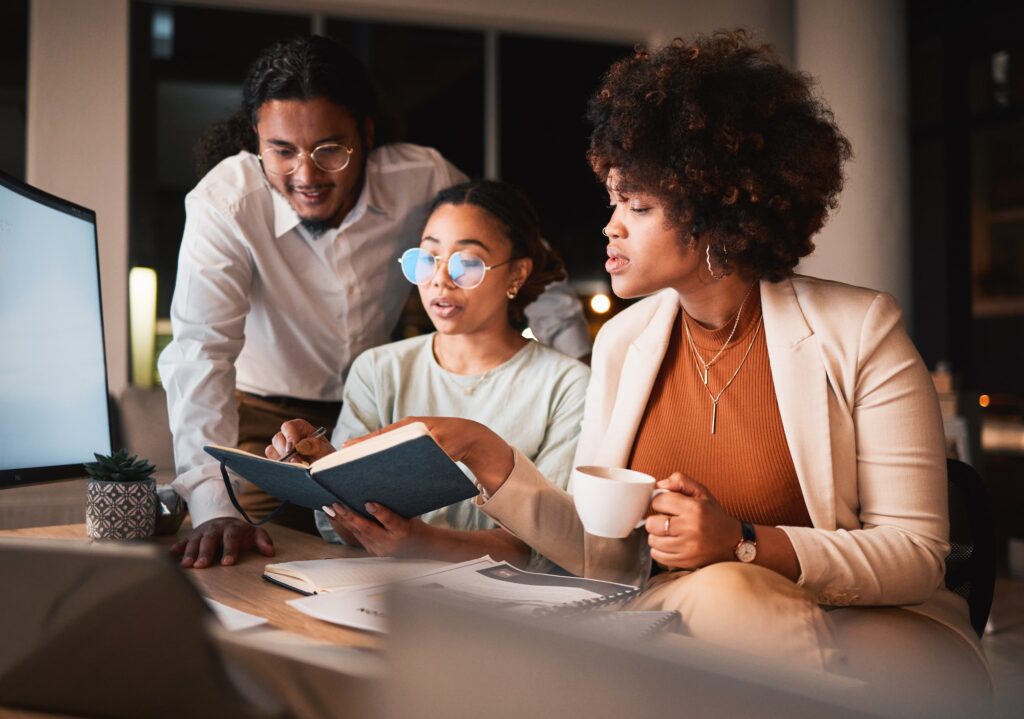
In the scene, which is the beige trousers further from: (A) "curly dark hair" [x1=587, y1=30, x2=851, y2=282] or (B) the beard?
(B) the beard

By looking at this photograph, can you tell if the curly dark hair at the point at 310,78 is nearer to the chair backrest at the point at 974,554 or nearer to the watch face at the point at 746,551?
the watch face at the point at 746,551

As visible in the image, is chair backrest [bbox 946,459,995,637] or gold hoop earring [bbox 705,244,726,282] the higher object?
gold hoop earring [bbox 705,244,726,282]

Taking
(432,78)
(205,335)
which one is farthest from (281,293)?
(432,78)

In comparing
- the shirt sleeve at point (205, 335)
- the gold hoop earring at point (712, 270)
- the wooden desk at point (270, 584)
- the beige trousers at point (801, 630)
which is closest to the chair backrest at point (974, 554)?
the beige trousers at point (801, 630)

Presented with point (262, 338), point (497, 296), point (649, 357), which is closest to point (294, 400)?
point (262, 338)

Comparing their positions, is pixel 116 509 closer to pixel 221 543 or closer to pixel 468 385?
pixel 221 543

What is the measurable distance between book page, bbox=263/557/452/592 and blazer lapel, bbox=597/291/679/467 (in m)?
0.39

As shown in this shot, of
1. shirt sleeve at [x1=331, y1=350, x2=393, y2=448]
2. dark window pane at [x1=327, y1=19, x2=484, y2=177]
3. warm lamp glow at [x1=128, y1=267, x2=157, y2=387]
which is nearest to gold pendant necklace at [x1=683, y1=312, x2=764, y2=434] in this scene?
shirt sleeve at [x1=331, y1=350, x2=393, y2=448]

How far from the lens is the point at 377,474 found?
1345mm

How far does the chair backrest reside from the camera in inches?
60.6

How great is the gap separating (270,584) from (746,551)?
2.16ft

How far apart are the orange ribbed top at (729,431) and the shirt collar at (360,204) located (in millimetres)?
1013

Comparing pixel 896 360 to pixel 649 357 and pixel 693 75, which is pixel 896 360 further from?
pixel 693 75

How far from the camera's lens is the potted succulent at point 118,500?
5.09 feet
